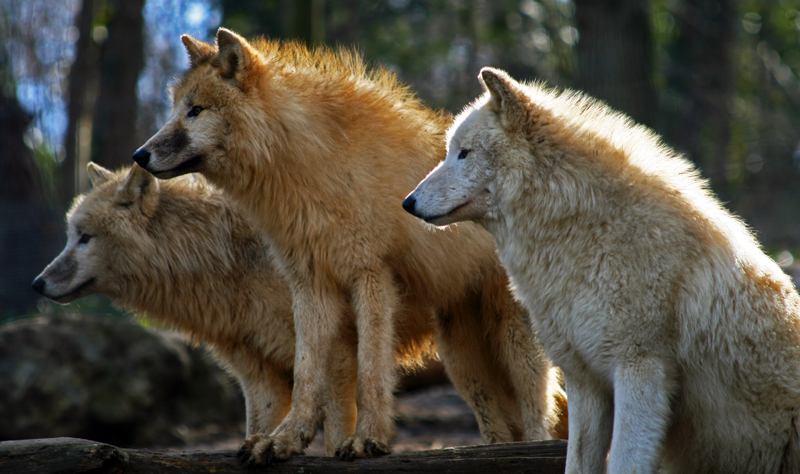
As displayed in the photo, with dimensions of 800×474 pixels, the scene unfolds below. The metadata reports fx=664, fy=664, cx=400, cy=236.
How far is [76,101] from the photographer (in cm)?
1248

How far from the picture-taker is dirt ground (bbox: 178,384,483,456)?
732 centimetres

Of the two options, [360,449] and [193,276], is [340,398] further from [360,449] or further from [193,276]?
[193,276]

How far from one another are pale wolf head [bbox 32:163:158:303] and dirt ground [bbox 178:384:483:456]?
2.59 m

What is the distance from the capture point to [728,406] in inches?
123

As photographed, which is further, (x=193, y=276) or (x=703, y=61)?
(x=703, y=61)

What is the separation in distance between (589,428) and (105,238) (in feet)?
13.4

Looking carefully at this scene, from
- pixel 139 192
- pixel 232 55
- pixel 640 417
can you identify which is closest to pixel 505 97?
pixel 640 417

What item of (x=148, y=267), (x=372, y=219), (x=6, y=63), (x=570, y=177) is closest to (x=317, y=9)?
(x=6, y=63)

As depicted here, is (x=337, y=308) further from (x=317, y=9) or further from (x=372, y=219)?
(x=317, y=9)

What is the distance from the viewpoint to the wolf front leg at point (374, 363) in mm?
3904

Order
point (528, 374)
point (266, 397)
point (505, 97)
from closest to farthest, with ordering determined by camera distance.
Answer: point (505, 97), point (528, 374), point (266, 397)

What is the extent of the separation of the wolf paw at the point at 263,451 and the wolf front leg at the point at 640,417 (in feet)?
5.87

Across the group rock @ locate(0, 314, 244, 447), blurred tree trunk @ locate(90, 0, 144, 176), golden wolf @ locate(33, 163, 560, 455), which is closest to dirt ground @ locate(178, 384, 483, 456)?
rock @ locate(0, 314, 244, 447)

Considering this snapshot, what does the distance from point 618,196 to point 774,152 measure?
1071 cm
